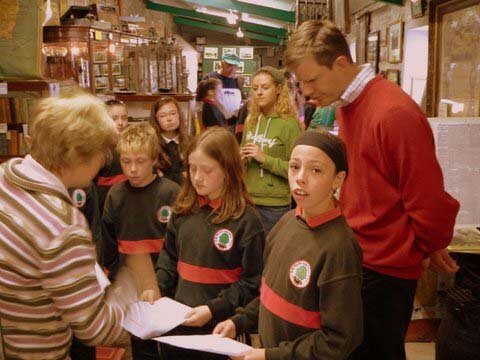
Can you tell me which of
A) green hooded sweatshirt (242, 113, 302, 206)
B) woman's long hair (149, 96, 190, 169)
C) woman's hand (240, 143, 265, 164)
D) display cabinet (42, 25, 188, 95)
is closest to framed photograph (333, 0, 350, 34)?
display cabinet (42, 25, 188, 95)

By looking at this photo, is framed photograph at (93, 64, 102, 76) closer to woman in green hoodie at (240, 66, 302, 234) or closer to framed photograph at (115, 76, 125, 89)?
framed photograph at (115, 76, 125, 89)

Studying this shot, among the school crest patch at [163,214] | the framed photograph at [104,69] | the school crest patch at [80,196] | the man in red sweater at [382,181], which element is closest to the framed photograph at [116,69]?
the framed photograph at [104,69]

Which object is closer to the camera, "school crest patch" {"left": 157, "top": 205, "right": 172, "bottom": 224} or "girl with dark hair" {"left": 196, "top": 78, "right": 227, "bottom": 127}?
"school crest patch" {"left": 157, "top": 205, "right": 172, "bottom": 224}

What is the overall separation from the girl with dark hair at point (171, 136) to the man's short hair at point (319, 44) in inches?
63.4

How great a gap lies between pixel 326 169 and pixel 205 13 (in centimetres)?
1299

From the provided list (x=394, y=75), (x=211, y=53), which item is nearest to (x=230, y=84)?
(x=394, y=75)

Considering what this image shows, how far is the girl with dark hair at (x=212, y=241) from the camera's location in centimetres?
184

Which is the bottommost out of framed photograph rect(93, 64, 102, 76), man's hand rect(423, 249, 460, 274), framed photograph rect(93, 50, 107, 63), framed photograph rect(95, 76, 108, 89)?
man's hand rect(423, 249, 460, 274)

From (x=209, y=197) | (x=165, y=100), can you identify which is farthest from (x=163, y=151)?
(x=209, y=197)

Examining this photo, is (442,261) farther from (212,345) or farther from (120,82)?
(120,82)

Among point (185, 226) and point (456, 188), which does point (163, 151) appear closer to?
point (185, 226)

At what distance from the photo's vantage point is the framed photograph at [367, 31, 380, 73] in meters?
5.64

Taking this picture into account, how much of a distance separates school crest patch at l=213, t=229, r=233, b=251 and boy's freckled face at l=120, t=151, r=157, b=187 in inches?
31.0

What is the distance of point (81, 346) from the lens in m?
1.78
